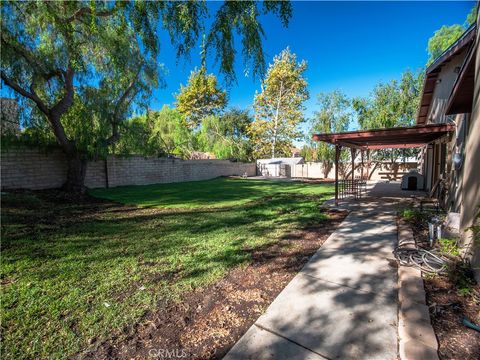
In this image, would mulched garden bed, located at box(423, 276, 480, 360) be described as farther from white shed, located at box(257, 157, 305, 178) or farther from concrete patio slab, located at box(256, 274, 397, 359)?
white shed, located at box(257, 157, 305, 178)

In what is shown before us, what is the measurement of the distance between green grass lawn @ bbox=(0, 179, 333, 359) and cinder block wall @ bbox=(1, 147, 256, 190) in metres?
2.60

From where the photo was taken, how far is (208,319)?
227 centimetres

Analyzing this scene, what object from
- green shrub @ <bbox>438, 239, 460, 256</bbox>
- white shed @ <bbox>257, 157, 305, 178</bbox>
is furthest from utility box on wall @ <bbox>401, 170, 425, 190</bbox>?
white shed @ <bbox>257, 157, 305, 178</bbox>

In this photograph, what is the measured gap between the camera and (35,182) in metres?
9.60

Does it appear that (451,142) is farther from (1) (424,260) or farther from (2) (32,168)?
(2) (32,168)

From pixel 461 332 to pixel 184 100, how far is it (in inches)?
1474

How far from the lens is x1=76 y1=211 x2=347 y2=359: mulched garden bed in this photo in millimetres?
1881

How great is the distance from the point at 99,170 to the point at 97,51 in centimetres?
645

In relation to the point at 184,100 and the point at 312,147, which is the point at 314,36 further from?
the point at 184,100

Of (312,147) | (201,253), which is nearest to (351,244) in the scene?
(201,253)

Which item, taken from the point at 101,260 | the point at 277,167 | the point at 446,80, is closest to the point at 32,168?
the point at 101,260

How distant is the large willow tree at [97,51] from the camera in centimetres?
395

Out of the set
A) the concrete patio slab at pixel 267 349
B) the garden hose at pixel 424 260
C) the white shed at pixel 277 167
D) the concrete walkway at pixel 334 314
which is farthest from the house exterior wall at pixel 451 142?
the white shed at pixel 277 167

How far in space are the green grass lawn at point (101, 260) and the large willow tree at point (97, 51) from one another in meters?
3.13
